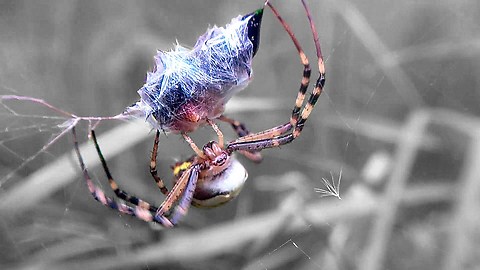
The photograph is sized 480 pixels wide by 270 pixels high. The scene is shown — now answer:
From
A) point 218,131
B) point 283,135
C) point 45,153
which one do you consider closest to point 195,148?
point 218,131

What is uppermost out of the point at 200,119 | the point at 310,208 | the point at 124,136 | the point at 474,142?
the point at 200,119

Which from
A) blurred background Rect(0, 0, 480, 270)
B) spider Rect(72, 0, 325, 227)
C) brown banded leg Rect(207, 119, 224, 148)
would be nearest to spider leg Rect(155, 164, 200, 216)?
spider Rect(72, 0, 325, 227)

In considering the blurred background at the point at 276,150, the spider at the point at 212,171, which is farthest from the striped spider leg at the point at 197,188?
the blurred background at the point at 276,150

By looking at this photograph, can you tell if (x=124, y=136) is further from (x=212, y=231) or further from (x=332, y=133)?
(x=332, y=133)

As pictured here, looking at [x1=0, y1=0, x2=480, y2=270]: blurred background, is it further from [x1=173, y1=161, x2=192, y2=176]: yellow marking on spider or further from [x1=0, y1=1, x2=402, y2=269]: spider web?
[x1=173, y1=161, x2=192, y2=176]: yellow marking on spider

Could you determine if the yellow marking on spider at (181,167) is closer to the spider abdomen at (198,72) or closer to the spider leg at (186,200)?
the spider leg at (186,200)

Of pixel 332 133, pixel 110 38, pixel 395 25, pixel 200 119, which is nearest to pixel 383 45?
pixel 395 25
